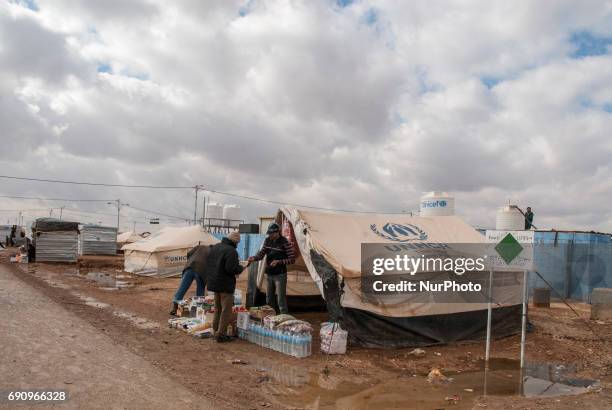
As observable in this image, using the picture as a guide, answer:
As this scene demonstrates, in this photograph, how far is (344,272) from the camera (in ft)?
25.8

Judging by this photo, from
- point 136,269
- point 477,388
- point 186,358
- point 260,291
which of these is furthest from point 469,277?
point 136,269

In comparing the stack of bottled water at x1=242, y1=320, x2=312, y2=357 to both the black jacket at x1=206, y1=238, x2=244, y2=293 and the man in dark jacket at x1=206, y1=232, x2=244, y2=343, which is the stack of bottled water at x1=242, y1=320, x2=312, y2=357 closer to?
the man in dark jacket at x1=206, y1=232, x2=244, y2=343

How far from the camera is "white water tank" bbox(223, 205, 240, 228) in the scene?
39844 mm

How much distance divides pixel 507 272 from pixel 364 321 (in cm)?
388

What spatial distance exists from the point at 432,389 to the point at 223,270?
12.3ft

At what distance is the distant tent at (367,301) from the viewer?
797 centimetres

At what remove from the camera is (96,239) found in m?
28.7

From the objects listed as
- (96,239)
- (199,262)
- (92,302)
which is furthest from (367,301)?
(96,239)

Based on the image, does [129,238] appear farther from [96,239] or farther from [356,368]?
[356,368]

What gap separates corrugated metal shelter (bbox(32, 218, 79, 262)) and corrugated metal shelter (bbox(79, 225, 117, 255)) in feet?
8.00

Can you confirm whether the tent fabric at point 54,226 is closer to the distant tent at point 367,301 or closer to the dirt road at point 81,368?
the dirt road at point 81,368

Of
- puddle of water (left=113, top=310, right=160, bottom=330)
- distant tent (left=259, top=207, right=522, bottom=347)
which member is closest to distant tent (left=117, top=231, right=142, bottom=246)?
puddle of water (left=113, top=310, right=160, bottom=330)

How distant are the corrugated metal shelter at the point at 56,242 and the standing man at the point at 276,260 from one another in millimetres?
20108

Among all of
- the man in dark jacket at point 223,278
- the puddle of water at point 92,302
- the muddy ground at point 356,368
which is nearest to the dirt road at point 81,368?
the muddy ground at point 356,368
